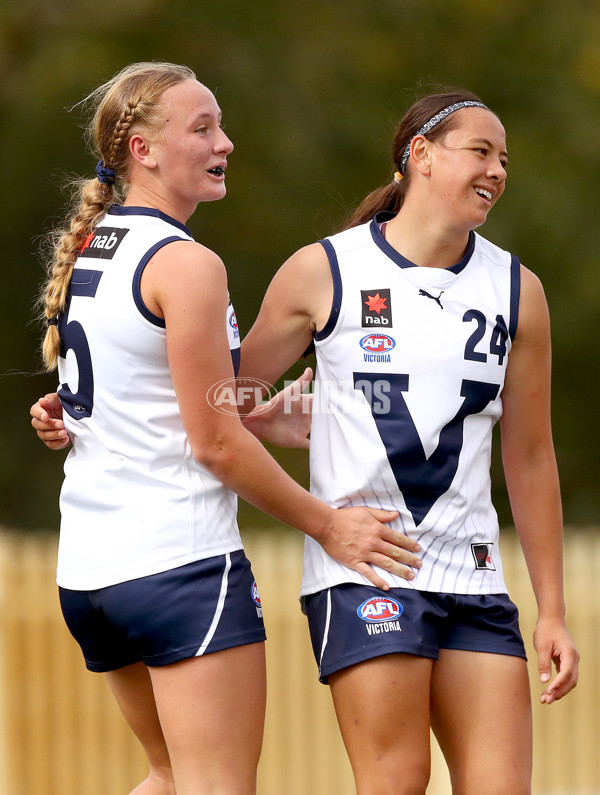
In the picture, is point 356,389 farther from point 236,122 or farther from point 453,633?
point 236,122

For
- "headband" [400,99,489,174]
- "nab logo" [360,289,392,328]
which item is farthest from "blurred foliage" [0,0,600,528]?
"nab logo" [360,289,392,328]

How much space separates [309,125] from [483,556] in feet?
29.4

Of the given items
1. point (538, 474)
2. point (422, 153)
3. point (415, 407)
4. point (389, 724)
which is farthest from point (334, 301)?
point (389, 724)

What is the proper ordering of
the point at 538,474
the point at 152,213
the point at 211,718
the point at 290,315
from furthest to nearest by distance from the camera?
the point at 538,474, the point at 290,315, the point at 152,213, the point at 211,718

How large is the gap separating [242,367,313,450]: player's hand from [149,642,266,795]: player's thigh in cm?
88

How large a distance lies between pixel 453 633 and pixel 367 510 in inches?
15.0

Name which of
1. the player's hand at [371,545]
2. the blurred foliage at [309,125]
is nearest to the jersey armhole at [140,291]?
the player's hand at [371,545]

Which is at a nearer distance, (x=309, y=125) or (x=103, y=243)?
(x=103, y=243)

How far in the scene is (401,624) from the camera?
2.72 meters

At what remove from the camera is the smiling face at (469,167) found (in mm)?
2887

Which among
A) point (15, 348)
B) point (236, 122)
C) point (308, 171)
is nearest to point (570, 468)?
point (308, 171)

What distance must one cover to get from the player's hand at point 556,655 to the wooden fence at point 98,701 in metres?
2.99

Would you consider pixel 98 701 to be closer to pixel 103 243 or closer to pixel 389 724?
pixel 389 724

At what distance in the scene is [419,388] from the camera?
2.83 meters
